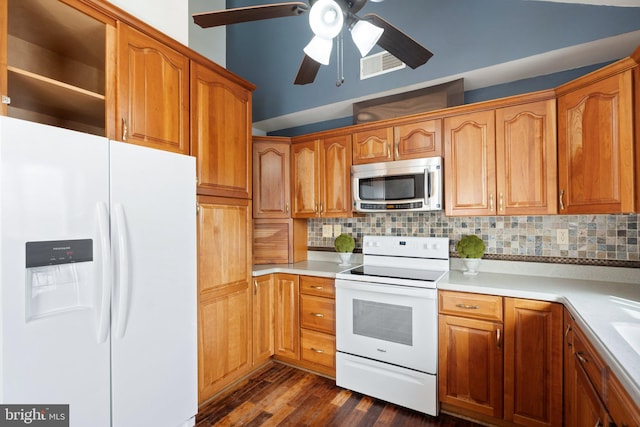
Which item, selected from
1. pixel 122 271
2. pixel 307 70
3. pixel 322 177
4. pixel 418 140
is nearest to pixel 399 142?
pixel 418 140

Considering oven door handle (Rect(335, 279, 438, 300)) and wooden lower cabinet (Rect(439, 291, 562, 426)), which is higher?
oven door handle (Rect(335, 279, 438, 300))

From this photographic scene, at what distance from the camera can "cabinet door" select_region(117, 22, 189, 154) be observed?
5.21ft

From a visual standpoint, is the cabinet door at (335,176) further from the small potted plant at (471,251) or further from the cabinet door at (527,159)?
the cabinet door at (527,159)

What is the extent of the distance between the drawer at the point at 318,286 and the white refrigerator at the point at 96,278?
101cm

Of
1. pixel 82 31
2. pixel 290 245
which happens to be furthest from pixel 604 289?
pixel 82 31

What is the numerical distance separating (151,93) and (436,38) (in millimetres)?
2061

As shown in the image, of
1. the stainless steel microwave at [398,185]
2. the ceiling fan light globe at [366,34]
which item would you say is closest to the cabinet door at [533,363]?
the stainless steel microwave at [398,185]

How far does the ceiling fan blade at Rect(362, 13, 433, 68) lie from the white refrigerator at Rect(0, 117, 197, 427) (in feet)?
4.17

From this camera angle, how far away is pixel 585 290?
5.81 ft

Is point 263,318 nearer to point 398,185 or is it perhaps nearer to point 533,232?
point 398,185

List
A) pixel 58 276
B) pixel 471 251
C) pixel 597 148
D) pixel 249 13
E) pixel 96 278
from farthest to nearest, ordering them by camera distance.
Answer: pixel 471 251 → pixel 597 148 → pixel 249 13 → pixel 96 278 → pixel 58 276

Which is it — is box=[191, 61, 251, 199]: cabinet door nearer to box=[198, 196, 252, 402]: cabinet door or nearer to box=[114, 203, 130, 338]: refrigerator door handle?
box=[198, 196, 252, 402]: cabinet door

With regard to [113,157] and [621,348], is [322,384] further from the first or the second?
[113,157]

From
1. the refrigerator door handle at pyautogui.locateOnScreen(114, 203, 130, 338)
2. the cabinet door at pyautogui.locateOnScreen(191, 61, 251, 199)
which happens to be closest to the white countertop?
the cabinet door at pyautogui.locateOnScreen(191, 61, 251, 199)
